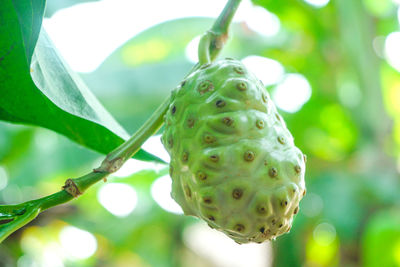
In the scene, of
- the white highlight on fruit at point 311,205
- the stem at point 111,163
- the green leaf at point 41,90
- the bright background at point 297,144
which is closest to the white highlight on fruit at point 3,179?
the bright background at point 297,144

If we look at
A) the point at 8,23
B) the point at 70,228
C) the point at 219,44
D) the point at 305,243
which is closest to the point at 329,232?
the point at 305,243

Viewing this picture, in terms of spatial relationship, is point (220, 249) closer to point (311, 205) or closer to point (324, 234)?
point (324, 234)

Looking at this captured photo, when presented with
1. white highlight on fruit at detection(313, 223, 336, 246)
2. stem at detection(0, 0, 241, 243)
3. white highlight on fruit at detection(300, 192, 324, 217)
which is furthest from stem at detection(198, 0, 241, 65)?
white highlight on fruit at detection(313, 223, 336, 246)

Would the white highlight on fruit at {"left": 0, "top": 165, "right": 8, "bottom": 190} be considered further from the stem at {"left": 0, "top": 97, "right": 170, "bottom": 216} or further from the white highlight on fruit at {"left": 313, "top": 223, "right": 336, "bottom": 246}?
the stem at {"left": 0, "top": 97, "right": 170, "bottom": 216}

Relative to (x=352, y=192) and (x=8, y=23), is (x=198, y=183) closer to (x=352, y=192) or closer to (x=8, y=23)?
(x=8, y=23)

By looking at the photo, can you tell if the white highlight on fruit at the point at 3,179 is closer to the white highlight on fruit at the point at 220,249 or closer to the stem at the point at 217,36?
the white highlight on fruit at the point at 220,249
